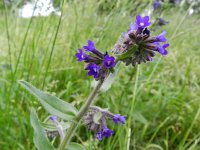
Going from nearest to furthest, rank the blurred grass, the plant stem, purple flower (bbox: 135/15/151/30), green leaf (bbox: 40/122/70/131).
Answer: purple flower (bbox: 135/15/151/30), the plant stem, green leaf (bbox: 40/122/70/131), the blurred grass

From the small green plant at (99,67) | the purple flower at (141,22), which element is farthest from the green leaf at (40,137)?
the purple flower at (141,22)

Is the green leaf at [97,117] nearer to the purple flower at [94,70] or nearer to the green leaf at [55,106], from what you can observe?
the green leaf at [55,106]

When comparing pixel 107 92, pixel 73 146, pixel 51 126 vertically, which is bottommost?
pixel 73 146

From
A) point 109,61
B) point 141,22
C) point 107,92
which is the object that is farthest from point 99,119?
point 107,92

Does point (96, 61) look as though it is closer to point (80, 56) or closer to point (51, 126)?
point (80, 56)

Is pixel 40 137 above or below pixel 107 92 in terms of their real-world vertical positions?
below

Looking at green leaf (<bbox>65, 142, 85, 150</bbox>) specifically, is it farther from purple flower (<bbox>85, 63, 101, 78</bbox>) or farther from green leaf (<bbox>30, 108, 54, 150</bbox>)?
purple flower (<bbox>85, 63, 101, 78</bbox>)

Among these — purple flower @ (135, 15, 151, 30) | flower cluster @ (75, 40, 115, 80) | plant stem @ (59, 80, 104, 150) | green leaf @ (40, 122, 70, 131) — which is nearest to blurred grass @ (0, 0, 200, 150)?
green leaf @ (40, 122, 70, 131)
